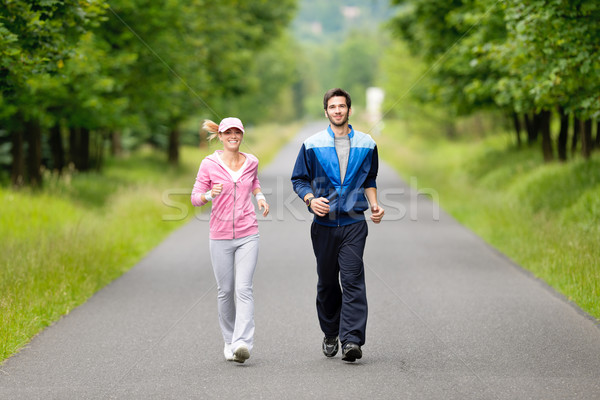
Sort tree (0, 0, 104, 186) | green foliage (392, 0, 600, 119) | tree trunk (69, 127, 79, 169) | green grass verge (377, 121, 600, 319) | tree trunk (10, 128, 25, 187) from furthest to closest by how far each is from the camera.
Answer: tree trunk (69, 127, 79, 169) → tree trunk (10, 128, 25, 187) → green foliage (392, 0, 600, 119) → green grass verge (377, 121, 600, 319) → tree (0, 0, 104, 186)

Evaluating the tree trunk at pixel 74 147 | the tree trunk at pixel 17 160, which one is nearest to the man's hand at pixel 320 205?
the tree trunk at pixel 17 160

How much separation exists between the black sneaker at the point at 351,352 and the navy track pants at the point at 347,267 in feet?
0.14

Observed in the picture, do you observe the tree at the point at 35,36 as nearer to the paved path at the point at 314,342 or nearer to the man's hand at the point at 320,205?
the paved path at the point at 314,342

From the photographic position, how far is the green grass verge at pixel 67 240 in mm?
7695

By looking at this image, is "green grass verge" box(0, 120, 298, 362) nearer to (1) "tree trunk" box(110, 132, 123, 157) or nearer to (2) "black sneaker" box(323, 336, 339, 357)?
(2) "black sneaker" box(323, 336, 339, 357)

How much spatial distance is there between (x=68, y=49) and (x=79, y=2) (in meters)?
0.63

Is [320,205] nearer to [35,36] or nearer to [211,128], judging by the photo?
[211,128]

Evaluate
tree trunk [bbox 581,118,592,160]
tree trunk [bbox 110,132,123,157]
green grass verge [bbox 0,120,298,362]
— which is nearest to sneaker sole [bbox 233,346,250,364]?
green grass verge [bbox 0,120,298,362]

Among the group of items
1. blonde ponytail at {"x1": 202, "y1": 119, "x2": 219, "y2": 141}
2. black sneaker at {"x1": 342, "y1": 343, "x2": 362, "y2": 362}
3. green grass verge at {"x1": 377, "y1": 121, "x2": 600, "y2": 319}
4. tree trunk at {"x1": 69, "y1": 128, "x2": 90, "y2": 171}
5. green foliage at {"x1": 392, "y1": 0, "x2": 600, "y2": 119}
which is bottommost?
green grass verge at {"x1": 377, "y1": 121, "x2": 600, "y2": 319}

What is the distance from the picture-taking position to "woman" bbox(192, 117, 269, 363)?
6.24 metres

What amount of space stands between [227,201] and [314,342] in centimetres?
152

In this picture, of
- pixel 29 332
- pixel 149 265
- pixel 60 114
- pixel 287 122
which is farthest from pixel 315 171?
pixel 287 122

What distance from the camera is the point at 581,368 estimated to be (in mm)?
5914

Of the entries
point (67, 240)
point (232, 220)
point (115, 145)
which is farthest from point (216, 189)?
point (115, 145)
